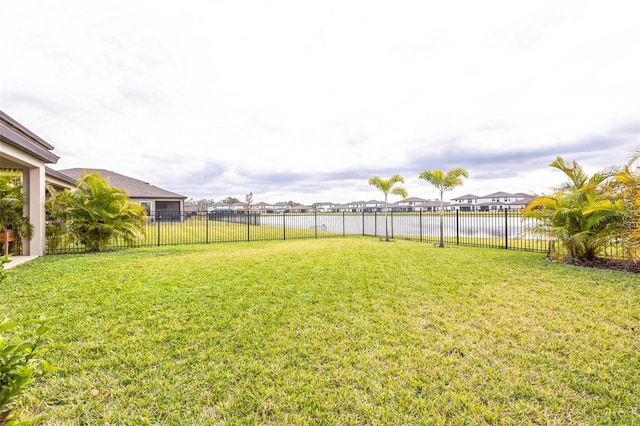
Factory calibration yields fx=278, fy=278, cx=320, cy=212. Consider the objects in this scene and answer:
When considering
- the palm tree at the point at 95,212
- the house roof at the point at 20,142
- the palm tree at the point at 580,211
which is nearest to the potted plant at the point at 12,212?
the palm tree at the point at 95,212

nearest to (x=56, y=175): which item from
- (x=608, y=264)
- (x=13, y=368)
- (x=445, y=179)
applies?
(x=13, y=368)

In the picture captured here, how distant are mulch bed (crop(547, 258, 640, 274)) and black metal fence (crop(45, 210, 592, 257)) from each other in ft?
1.19

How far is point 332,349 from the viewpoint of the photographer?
2.67m

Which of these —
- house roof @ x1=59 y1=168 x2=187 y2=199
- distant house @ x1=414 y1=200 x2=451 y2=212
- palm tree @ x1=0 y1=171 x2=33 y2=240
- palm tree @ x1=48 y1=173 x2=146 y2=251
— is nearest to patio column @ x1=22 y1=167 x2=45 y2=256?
palm tree @ x1=0 y1=171 x2=33 y2=240

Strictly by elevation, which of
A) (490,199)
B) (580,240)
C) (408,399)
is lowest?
(408,399)

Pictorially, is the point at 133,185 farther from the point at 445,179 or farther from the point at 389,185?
the point at 445,179

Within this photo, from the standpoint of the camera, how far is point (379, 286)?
15.3ft

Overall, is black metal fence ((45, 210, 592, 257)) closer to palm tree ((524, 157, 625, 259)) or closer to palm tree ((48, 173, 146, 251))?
palm tree ((524, 157, 625, 259))

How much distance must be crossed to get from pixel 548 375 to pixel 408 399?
4.10ft

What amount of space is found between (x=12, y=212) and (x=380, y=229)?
1609 cm

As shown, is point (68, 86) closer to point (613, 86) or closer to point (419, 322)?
point (419, 322)

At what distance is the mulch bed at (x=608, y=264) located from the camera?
5824 millimetres

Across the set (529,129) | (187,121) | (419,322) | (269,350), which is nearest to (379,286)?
(419,322)

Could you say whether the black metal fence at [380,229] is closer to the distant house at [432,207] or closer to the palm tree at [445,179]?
the palm tree at [445,179]
